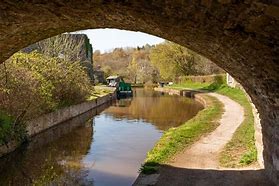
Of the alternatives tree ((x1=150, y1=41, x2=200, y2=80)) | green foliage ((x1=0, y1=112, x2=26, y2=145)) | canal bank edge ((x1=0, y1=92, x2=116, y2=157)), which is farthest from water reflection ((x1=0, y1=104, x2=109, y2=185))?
tree ((x1=150, y1=41, x2=200, y2=80))

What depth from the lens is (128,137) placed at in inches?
685

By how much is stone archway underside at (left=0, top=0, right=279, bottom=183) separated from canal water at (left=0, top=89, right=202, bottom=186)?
5078 millimetres

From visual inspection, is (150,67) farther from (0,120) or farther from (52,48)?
(0,120)

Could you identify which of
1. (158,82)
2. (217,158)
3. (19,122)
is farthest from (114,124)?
(158,82)

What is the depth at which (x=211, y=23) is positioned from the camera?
4367 mm

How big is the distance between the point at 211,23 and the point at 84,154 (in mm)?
10375

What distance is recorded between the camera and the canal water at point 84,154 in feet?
35.4

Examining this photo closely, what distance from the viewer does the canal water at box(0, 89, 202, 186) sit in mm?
10789

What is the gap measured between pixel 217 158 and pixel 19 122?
8402mm

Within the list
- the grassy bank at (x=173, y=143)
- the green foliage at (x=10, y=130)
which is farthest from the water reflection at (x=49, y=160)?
the grassy bank at (x=173, y=143)

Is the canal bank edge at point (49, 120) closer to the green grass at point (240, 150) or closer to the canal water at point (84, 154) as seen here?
the canal water at point (84, 154)

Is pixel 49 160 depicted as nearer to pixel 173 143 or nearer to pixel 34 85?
pixel 173 143

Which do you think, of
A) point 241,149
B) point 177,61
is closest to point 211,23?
point 241,149

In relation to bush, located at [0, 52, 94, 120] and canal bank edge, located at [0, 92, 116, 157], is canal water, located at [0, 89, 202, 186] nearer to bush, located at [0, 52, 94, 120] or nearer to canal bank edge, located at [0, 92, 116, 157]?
canal bank edge, located at [0, 92, 116, 157]
